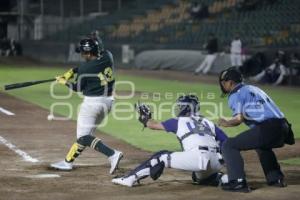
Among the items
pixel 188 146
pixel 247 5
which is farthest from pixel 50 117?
pixel 247 5

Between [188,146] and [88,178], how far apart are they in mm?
1696

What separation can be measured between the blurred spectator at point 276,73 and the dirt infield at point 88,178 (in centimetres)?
1382

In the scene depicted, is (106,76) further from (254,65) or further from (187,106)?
(254,65)

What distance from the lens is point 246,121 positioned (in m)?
8.29

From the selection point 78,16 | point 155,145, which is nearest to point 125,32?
point 78,16

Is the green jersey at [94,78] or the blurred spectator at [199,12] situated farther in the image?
the blurred spectator at [199,12]

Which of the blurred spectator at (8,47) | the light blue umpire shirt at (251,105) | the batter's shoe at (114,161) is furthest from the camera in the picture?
the blurred spectator at (8,47)

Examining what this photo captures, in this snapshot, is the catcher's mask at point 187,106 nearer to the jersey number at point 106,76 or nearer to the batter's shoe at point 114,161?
the batter's shoe at point 114,161

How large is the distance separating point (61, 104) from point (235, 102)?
37.0ft

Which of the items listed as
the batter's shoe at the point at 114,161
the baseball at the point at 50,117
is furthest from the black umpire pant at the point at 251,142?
the baseball at the point at 50,117

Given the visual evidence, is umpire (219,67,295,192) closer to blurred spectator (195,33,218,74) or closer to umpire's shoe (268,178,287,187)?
umpire's shoe (268,178,287,187)

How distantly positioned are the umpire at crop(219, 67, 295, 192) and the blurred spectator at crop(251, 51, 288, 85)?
17.8 meters

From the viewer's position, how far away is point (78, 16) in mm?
46562

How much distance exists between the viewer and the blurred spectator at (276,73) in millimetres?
25734
